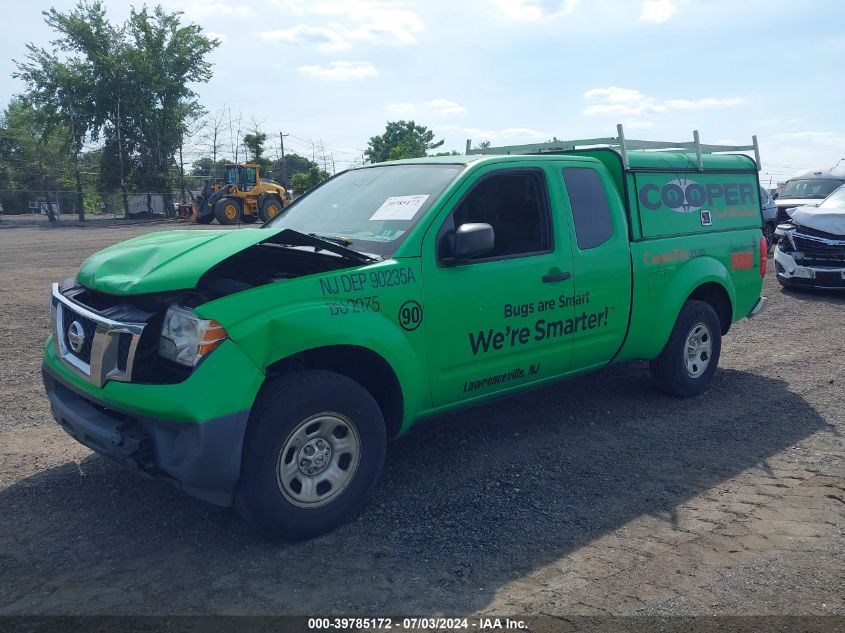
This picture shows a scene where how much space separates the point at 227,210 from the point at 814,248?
23.4 meters

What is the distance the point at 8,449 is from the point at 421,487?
2716mm

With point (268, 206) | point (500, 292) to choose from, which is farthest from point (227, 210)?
point (500, 292)

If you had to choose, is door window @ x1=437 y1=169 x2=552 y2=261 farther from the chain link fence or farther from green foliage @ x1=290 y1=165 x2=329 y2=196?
green foliage @ x1=290 y1=165 x2=329 y2=196

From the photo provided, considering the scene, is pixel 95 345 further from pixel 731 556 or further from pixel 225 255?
pixel 731 556

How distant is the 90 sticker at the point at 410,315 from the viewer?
387 centimetres

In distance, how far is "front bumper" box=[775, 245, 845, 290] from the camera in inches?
421

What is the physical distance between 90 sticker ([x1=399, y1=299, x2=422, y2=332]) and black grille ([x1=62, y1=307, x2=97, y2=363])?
5.02 ft

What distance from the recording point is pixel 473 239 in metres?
3.94

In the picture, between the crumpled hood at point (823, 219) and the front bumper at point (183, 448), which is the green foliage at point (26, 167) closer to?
the crumpled hood at point (823, 219)

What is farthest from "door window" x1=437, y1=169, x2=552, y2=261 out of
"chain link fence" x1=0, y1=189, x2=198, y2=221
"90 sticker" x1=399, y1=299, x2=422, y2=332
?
"chain link fence" x1=0, y1=189, x2=198, y2=221

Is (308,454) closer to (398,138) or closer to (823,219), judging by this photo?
(823,219)

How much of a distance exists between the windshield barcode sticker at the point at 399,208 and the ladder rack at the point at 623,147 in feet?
6.23

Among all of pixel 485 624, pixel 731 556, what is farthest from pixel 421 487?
pixel 731 556

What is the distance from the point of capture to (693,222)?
5.83 meters
